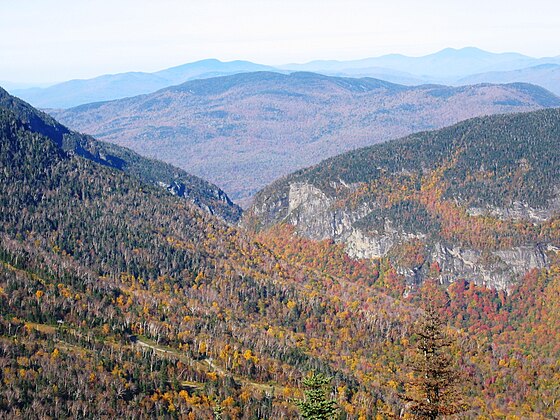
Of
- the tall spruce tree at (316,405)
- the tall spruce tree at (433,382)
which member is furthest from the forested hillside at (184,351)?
the tall spruce tree at (433,382)

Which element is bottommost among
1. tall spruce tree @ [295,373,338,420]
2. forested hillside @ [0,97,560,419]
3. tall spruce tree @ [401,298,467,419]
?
forested hillside @ [0,97,560,419]

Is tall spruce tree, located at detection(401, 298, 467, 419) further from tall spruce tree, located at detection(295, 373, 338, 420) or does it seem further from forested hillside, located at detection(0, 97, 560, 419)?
forested hillside, located at detection(0, 97, 560, 419)

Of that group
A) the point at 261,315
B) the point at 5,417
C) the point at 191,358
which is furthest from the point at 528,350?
the point at 5,417

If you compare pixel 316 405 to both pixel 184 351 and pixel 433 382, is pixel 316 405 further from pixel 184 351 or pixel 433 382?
pixel 184 351

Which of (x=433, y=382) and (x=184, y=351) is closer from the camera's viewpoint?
(x=433, y=382)

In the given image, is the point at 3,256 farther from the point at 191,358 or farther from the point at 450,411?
the point at 450,411

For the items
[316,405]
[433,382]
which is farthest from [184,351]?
[433,382]

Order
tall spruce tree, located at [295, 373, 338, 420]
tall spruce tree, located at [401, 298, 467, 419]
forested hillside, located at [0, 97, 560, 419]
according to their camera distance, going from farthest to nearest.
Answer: forested hillside, located at [0, 97, 560, 419]
tall spruce tree, located at [295, 373, 338, 420]
tall spruce tree, located at [401, 298, 467, 419]

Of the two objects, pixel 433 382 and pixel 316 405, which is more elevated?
pixel 433 382

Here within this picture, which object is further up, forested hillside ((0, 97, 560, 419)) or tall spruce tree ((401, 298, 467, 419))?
tall spruce tree ((401, 298, 467, 419))

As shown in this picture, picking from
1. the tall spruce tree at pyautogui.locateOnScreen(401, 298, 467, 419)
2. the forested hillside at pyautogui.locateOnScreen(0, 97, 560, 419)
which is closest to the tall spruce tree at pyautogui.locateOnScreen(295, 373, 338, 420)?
the tall spruce tree at pyautogui.locateOnScreen(401, 298, 467, 419)

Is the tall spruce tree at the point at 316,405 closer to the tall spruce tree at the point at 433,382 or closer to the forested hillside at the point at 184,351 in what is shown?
the tall spruce tree at the point at 433,382

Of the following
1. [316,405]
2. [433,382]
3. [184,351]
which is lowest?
[184,351]
